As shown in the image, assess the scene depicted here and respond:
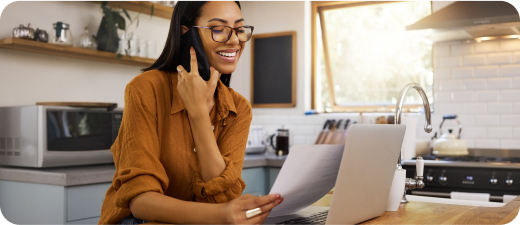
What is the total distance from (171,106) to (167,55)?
152 millimetres

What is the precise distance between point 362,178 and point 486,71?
10.1 ft

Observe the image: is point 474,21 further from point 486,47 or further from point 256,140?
point 256,140

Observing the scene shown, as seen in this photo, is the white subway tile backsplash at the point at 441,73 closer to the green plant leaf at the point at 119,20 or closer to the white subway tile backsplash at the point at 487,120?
the white subway tile backsplash at the point at 487,120

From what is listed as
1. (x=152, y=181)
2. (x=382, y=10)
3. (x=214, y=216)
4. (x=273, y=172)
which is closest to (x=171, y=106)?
Answer: (x=152, y=181)

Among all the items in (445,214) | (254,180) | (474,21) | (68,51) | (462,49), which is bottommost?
(254,180)

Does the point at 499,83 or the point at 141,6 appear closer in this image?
the point at 141,6

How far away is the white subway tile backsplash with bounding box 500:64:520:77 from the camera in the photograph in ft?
12.1

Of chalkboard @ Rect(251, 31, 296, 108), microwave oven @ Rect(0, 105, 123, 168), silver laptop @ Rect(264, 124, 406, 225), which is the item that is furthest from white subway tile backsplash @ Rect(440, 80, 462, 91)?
silver laptop @ Rect(264, 124, 406, 225)

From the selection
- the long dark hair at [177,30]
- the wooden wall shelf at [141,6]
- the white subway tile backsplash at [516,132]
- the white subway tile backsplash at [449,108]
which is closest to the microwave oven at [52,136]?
the wooden wall shelf at [141,6]

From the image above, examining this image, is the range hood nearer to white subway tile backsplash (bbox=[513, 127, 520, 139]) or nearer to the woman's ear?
white subway tile backsplash (bbox=[513, 127, 520, 139])

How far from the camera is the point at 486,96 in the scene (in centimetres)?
378

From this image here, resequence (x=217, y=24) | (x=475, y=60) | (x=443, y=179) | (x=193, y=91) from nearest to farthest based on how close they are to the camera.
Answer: (x=193, y=91) < (x=217, y=24) < (x=443, y=179) < (x=475, y=60)

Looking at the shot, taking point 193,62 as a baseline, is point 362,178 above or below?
below

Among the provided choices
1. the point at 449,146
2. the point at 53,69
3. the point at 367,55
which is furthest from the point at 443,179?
the point at 53,69
